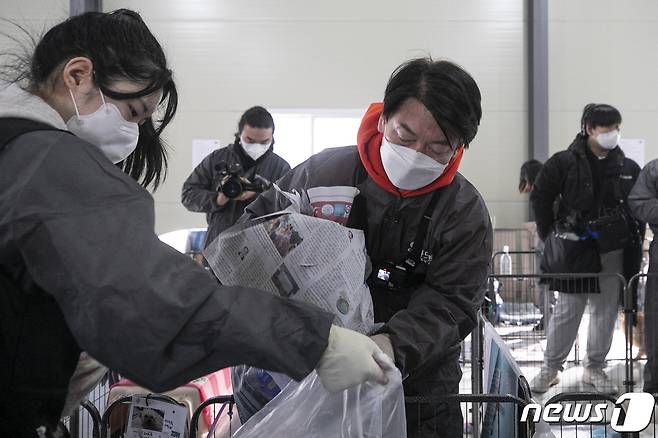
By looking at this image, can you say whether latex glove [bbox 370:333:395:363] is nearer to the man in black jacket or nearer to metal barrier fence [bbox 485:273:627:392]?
metal barrier fence [bbox 485:273:627:392]

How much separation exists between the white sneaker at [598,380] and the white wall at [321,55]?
15.1 feet

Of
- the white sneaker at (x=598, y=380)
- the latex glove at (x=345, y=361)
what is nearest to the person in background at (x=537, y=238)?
the white sneaker at (x=598, y=380)

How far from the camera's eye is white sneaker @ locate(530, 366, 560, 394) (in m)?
Answer: 4.59

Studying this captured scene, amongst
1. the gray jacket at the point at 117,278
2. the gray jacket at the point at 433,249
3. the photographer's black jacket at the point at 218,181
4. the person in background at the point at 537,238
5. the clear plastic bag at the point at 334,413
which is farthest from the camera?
the person in background at the point at 537,238

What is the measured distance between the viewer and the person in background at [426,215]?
173 cm

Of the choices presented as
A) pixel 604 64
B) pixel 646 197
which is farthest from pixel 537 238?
pixel 646 197

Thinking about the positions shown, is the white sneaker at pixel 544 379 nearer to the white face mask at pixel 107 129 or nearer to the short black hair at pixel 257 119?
the short black hair at pixel 257 119

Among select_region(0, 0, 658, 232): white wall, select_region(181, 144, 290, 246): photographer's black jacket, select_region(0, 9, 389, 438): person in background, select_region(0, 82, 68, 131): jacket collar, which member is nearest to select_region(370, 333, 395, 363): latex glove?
select_region(0, 9, 389, 438): person in background

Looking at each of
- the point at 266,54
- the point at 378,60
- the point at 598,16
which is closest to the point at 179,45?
the point at 266,54

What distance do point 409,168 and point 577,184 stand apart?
303 cm

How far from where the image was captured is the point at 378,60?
9.23 meters

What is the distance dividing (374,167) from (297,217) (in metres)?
0.38

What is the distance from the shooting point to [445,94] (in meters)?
1.72

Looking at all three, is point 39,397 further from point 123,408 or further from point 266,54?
point 266,54
